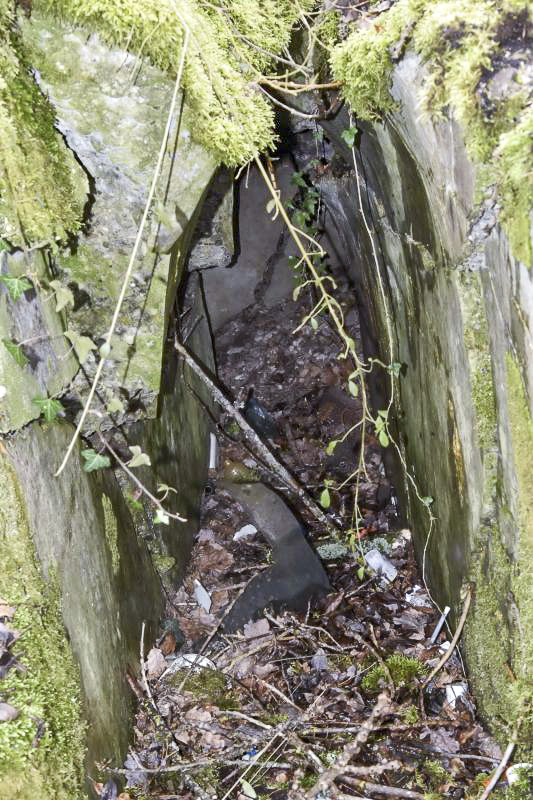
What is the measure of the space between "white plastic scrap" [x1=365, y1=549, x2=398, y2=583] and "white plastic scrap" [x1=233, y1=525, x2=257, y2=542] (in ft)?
3.80

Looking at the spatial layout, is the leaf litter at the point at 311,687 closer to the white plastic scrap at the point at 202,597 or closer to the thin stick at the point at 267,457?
the white plastic scrap at the point at 202,597

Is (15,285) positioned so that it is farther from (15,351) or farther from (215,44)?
(215,44)

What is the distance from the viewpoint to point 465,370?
2.71 metres

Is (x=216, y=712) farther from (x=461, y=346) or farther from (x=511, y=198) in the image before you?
(x=511, y=198)

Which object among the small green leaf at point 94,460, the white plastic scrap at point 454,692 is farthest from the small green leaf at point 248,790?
the small green leaf at point 94,460

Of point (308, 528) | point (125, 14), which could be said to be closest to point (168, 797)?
point (308, 528)

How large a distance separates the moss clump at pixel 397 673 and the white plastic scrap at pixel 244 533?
2.06 m

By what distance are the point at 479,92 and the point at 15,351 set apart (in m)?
1.65

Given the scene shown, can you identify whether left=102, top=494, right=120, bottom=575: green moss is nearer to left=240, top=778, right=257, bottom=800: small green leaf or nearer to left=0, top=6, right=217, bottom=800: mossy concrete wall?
left=0, top=6, right=217, bottom=800: mossy concrete wall

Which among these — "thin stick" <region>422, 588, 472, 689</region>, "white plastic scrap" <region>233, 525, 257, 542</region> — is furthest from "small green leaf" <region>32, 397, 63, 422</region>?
"white plastic scrap" <region>233, 525, 257, 542</region>

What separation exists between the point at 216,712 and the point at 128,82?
10.1 feet

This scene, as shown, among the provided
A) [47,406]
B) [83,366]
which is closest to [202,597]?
[83,366]

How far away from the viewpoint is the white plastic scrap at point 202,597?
477cm

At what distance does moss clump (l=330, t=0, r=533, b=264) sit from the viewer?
5.85ft
